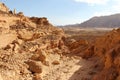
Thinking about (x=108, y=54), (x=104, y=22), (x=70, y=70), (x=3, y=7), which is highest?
(x=3, y=7)

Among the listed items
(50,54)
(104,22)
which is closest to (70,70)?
(50,54)

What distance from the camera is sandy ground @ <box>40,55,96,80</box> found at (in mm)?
15363

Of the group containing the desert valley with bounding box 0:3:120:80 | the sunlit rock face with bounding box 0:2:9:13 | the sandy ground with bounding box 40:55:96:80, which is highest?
the sunlit rock face with bounding box 0:2:9:13

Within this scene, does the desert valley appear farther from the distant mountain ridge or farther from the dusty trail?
the distant mountain ridge

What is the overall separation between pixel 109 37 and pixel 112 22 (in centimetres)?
10693

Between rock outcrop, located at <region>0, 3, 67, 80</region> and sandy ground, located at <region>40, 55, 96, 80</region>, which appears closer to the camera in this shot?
rock outcrop, located at <region>0, 3, 67, 80</region>

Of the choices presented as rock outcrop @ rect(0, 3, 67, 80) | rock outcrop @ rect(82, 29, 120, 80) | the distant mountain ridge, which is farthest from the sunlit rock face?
the distant mountain ridge

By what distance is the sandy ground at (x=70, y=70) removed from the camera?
50.4 feet

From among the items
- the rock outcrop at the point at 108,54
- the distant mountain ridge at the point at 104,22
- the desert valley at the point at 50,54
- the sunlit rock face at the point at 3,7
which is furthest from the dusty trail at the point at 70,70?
the distant mountain ridge at the point at 104,22

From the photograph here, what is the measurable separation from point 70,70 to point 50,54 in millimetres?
3349

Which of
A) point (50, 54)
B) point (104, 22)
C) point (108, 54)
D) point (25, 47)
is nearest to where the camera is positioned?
point (108, 54)

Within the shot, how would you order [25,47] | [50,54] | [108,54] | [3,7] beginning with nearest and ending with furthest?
[108,54] → [25,47] → [50,54] → [3,7]

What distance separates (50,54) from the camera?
784 inches

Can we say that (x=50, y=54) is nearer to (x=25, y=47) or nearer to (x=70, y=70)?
(x=25, y=47)
